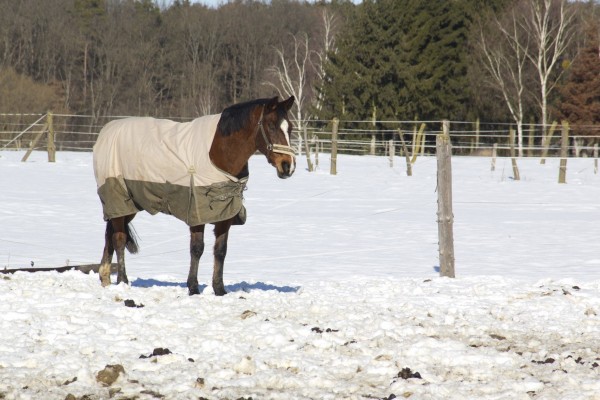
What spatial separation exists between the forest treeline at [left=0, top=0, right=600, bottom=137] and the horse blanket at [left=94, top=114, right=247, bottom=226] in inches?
1189

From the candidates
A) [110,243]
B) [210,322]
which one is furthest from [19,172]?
[210,322]

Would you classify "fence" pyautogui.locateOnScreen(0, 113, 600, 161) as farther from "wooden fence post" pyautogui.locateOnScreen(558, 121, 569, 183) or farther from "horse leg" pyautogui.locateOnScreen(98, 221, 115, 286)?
"horse leg" pyautogui.locateOnScreen(98, 221, 115, 286)

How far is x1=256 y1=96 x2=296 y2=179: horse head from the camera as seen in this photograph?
604cm

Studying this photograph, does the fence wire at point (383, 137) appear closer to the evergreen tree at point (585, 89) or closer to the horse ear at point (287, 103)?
the evergreen tree at point (585, 89)

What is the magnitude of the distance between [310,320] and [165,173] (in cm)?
161

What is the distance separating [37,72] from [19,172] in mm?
38698

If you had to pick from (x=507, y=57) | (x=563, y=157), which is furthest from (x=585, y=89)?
(x=563, y=157)

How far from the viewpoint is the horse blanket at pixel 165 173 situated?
6371 millimetres

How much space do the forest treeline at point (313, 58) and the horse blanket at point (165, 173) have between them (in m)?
30.2

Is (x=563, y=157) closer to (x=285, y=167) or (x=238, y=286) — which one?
(x=238, y=286)

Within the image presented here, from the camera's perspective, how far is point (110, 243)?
712 cm

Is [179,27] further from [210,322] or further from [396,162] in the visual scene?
[210,322]

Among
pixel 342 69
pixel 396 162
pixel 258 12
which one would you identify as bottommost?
pixel 396 162

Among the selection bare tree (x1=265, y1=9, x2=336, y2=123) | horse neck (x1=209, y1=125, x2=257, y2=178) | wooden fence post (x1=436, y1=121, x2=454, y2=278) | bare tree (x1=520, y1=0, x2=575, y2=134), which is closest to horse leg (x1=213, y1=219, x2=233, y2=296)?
horse neck (x1=209, y1=125, x2=257, y2=178)
